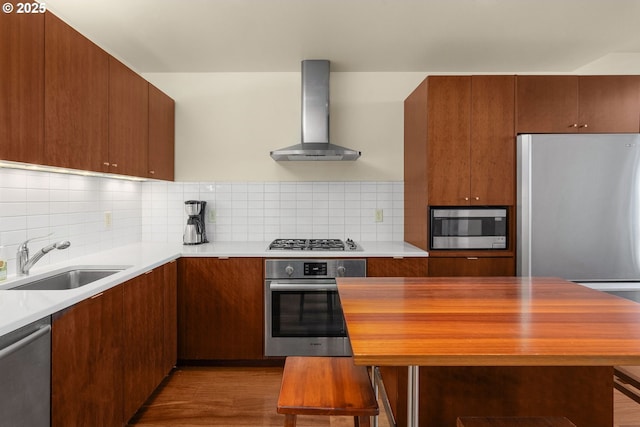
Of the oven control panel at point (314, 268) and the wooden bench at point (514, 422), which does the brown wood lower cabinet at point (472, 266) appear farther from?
the wooden bench at point (514, 422)

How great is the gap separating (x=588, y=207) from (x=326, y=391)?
2384mm

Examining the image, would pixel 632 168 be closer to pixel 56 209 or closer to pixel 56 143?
pixel 56 143

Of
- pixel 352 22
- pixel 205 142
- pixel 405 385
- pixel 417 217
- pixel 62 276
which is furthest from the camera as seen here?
pixel 205 142

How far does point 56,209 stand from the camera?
236 cm

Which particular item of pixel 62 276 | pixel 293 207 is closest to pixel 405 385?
pixel 62 276

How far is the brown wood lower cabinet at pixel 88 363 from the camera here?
1452mm

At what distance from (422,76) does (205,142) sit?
2046 mm

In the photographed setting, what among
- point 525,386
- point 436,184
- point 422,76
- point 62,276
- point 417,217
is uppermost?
point 422,76

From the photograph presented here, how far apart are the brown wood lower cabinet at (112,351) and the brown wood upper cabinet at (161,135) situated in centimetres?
94

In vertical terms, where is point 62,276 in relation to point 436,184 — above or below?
below

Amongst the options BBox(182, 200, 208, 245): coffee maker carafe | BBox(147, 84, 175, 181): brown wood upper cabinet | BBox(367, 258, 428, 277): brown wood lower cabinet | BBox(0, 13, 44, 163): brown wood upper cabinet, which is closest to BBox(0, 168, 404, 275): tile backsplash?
BBox(182, 200, 208, 245): coffee maker carafe

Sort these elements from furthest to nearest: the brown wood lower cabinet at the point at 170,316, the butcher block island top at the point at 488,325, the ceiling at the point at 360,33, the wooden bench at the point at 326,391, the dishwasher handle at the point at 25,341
Answer: the brown wood lower cabinet at the point at 170,316 < the ceiling at the point at 360,33 < the wooden bench at the point at 326,391 < the dishwasher handle at the point at 25,341 < the butcher block island top at the point at 488,325
